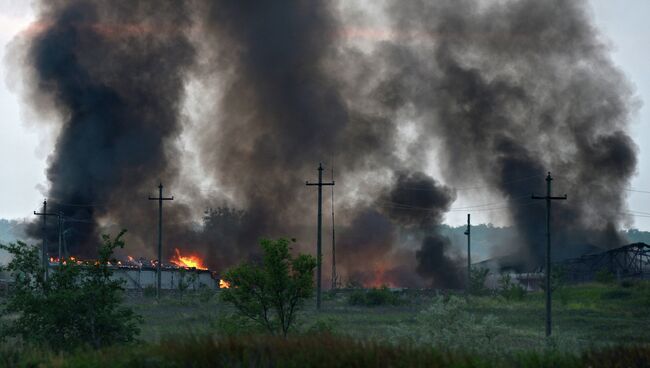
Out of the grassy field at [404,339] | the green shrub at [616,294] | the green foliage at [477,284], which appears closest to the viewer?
the grassy field at [404,339]

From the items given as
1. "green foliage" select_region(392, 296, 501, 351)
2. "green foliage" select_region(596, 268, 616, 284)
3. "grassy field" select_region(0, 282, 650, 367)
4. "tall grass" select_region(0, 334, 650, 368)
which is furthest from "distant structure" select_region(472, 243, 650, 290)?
"tall grass" select_region(0, 334, 650, 368)

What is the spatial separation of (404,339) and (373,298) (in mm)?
49733

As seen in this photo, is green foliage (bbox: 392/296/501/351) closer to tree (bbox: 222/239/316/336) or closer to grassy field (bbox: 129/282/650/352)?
grassy field (bbox: 129/282/650/352)

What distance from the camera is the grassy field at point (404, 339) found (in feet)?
60.5

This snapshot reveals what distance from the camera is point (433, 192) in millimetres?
118250

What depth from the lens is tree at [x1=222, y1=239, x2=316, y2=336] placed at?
29.9 meters

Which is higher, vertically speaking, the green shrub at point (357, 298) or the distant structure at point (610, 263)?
the distant structure at point (610, 263)

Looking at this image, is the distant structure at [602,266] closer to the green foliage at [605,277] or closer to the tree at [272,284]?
the green foliage at [605,277]

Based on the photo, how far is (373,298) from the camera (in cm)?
7500

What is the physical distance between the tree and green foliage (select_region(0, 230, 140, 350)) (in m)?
4.26

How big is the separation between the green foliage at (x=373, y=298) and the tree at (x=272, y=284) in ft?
143

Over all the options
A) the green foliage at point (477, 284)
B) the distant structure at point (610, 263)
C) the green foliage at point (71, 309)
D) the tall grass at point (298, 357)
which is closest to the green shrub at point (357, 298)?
the green foliage at point (477, 284)

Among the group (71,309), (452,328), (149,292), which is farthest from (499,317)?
(149,292)

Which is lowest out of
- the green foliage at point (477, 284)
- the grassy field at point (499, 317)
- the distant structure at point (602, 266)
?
the grassy field at point (499, 317)
